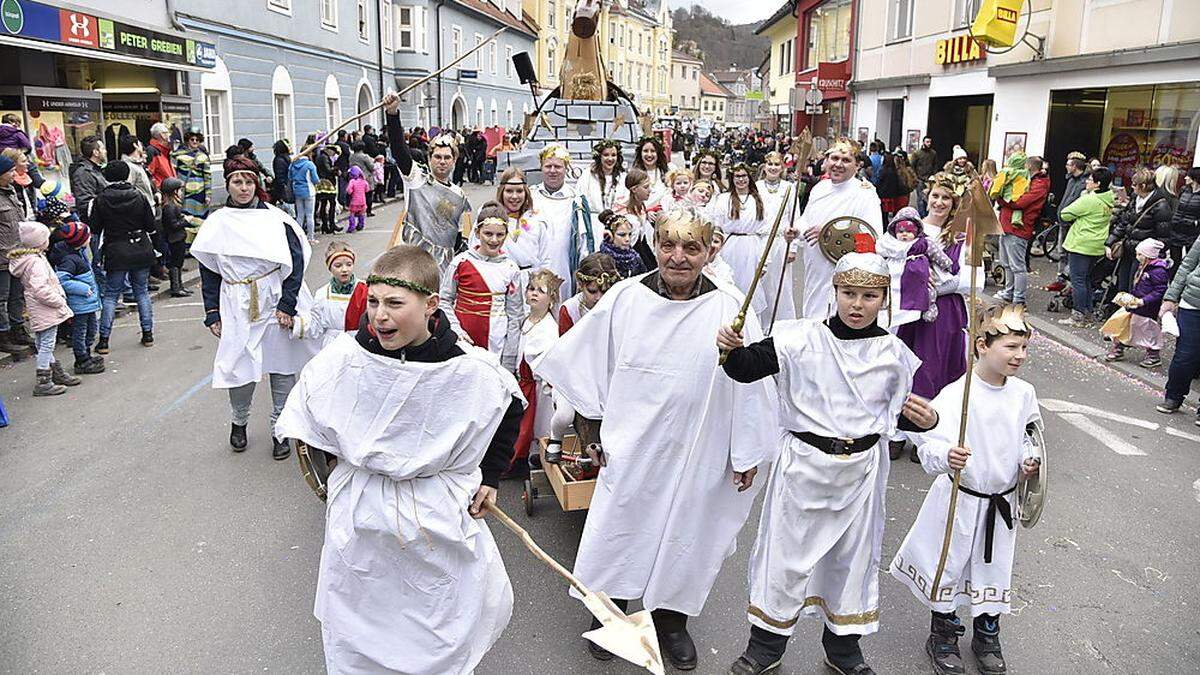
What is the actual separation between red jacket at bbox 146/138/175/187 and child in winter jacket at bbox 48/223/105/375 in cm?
445

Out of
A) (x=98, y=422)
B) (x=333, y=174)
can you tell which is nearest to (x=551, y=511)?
(x=98, y=422)

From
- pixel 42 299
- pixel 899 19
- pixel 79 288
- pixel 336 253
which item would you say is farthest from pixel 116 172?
pixel 899 19

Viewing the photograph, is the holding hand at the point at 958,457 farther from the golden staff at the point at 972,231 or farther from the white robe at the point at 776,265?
the white robe at the point at 776,265

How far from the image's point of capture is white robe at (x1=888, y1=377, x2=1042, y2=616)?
3617 millimetres

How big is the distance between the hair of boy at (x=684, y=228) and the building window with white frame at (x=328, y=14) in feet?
80.9

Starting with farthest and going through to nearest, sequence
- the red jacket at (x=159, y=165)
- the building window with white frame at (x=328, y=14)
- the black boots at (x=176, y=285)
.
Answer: the building window with white frame at (x=328, y=14) → the red jacket at (x=159, y=165) → the black boots at (x=176, y=285)

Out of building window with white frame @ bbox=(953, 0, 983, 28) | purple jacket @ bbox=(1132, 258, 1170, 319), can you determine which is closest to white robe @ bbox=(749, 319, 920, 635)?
purple jacket @ bbox=(1132, 258, 1170, 319)

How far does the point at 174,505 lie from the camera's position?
5.33 meters

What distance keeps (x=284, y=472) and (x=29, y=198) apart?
17.4 ft

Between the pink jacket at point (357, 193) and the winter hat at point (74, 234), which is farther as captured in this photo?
the pink jacket at point (357, 193)

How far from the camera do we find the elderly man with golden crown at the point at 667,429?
360 cm

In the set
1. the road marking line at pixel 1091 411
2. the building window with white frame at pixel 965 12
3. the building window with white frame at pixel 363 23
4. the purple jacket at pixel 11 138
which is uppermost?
the building window with white frame at pixel 363 23

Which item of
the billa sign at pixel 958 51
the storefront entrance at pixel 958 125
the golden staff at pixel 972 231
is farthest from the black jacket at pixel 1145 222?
the storefront entrance at pixel 958 125

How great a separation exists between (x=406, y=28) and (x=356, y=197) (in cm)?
1954
